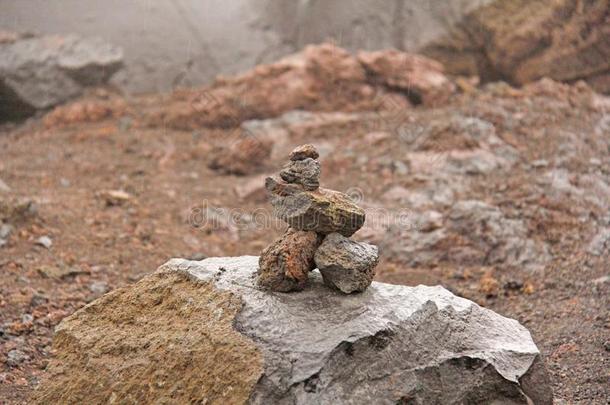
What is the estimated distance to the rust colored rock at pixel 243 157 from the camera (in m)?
11.0

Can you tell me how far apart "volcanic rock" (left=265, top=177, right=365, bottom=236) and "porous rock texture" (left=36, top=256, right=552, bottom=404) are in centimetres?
45

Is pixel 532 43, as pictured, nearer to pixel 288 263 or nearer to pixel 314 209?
pixel 314 209

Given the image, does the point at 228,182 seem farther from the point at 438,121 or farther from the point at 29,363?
the point at 29,363

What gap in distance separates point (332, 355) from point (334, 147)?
7.22 m

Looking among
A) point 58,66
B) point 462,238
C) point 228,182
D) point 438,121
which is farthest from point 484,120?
point 58,66

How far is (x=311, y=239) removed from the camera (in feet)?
15.9

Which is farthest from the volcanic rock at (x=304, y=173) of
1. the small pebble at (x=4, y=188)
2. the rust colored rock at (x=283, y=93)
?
the rust colored rock at (x=283, y=93)

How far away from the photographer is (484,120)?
11.0 meters

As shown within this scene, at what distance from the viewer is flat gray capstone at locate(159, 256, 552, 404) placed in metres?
4.21

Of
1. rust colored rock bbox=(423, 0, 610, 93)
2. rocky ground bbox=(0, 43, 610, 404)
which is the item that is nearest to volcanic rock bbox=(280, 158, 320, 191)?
rocky ground bbox=(0, 43, 610, 404)

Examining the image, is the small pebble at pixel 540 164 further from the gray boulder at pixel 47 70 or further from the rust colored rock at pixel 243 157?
the gray boulder at pixel 47 70

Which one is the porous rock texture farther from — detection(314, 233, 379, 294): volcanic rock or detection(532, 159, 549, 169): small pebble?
detection(532, 159, 549, 169): small pebble

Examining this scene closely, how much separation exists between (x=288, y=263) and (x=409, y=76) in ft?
29.2

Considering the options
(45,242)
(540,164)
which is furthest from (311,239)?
(540,164)
